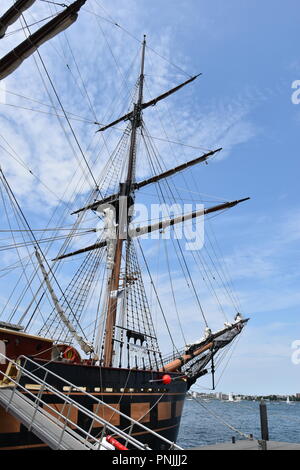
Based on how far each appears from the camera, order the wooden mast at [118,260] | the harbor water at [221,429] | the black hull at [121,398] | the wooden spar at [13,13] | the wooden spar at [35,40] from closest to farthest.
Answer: the black hull at [121,398] < the wooden spar at [13,13] < the wooden spar at [35,40] < the wooden mast at [118,260] < the harbor water at [221,429]

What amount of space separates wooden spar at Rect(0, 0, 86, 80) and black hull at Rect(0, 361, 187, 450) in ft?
27.1

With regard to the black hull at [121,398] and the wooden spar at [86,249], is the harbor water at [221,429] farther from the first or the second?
the wooden spar at [86,249]

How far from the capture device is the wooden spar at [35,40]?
9.33 meters

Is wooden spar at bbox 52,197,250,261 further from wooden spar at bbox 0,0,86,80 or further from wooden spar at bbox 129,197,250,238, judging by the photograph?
wooden spar at bbox 0,0,86,80

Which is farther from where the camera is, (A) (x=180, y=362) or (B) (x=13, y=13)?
(A) (x=180, y=362)

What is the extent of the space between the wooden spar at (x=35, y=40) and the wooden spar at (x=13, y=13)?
0.59 meters

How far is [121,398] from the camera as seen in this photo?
11289 mm

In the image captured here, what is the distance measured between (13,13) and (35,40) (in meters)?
0.83

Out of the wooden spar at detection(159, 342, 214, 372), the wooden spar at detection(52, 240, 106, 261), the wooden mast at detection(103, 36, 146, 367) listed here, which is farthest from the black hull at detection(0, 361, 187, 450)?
the wooden spar at detection(52, 240, 106, 261)

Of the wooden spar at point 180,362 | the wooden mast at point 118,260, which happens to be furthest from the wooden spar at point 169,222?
the wooden spar at point 180,362

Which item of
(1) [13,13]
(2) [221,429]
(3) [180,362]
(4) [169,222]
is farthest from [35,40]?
(2) [221,429]

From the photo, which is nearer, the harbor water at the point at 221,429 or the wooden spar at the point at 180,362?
the wooden spar at the point at 180,362

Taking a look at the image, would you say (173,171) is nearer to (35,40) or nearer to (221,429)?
(35,40)
